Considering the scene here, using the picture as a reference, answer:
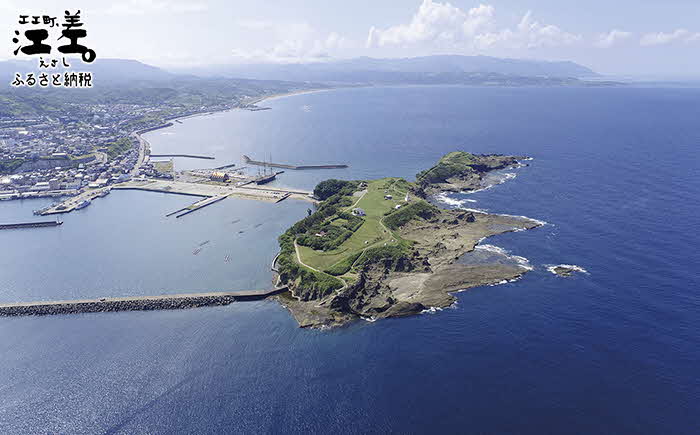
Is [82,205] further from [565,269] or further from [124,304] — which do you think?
[565,269]

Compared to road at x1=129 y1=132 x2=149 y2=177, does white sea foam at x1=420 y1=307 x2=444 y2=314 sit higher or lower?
lower

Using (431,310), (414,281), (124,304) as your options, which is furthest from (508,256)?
(124,304)

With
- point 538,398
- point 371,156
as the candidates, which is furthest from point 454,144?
point 538,398

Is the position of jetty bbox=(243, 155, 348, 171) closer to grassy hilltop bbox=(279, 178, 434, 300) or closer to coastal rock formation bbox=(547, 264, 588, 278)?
grassy hilltop bbox=(279, 178, 434, 300)

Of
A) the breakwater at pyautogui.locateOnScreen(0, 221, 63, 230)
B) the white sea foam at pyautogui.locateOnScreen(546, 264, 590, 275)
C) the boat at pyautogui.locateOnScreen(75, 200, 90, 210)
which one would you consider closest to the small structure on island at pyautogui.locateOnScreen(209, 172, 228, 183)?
the boat at pyautogui.locateOnScreen(75, 200, 90, 210)

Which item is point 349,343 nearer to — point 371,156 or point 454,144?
point 371,156

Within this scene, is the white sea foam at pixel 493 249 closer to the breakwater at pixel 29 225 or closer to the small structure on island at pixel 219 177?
the small structure on island at pixel 219 177
